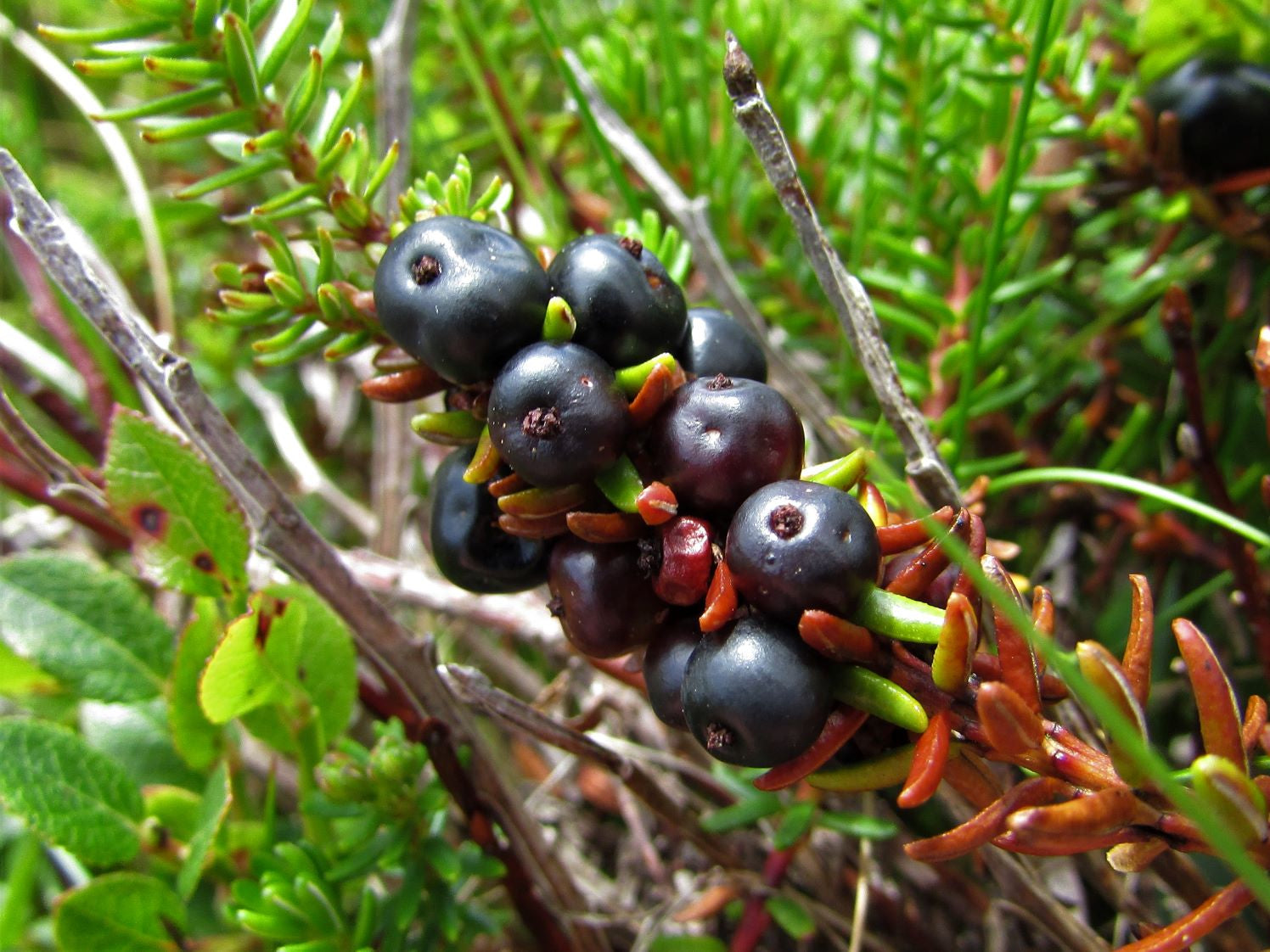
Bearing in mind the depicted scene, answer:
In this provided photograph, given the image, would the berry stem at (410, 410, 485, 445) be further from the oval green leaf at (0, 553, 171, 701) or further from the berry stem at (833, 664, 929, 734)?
the oval green leaf at (0, 553, 171, 701)

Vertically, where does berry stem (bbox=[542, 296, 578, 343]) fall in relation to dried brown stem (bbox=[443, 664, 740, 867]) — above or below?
above

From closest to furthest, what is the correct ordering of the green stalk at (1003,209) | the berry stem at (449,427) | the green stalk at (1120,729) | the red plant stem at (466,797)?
the green stalk at (1120,729) < the berry stem at (449,427) < the green stalk at (1003,209) < the red plant stem at (466,797)

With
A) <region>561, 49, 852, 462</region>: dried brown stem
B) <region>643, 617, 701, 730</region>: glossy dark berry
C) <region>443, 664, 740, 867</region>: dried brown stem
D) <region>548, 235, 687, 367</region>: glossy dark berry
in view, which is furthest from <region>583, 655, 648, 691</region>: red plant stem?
<region>561, 49, 852, 462</region>: dried brown stem

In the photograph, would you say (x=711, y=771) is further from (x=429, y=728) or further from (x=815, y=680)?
(x=815, y=680)

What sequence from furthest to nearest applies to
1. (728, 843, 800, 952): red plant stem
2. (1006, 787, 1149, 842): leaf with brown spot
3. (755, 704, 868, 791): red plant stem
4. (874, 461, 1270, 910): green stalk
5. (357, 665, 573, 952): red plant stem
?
1. (728, 843, 800, 952): red plant stem
2. (357, 665, 573, 952): red plant stem
3. (755, 704, 868, 791): red plant stem
4. (1006, 787, 1149, 842): leaf with brown spot
5. (874, 461, 1270, 910): green stalk

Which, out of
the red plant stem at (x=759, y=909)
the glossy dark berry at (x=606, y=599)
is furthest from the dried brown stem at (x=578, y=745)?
the glossy dark berry at (x=606, y=599)

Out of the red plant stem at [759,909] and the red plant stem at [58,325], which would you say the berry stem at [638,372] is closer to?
Result: the red plant stem at [759,909]

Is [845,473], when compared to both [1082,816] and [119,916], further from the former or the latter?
[119,916]
